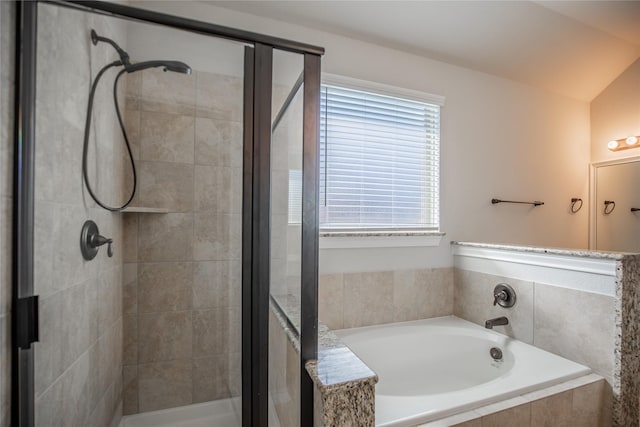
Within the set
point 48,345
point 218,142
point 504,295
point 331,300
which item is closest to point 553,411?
point 504,295

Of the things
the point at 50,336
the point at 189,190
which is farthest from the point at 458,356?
the point at 50,336

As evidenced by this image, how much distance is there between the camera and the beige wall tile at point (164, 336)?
118cm

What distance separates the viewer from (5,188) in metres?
0.76

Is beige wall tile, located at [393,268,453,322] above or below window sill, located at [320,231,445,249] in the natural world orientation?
below

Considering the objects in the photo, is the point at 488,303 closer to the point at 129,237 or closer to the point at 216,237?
the point at 216,237

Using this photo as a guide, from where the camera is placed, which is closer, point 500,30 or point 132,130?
point 132,130

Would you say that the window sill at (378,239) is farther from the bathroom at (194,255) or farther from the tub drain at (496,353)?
the tub drain at (496,353)

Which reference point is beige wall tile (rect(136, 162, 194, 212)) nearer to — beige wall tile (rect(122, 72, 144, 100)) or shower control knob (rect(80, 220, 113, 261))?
shower control knob (rect(80, 220, 113, 261))

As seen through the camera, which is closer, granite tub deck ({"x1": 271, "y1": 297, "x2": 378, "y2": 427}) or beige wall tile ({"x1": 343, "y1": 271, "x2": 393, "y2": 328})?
granite tub deck ({"x1": 271, "y1": 297, "x2": 378, "y2": 427})

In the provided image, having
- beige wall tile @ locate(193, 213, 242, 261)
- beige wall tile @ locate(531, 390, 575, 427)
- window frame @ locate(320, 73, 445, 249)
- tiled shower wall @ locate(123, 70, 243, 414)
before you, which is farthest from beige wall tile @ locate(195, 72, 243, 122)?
beige wall tile @ locate(531, 390, 575, 427)

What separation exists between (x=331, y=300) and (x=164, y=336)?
975 mm

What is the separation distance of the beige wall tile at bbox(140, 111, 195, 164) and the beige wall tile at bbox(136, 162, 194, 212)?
1.3 inches

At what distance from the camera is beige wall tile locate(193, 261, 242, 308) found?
3.76ft

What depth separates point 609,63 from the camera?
8.21 feet
